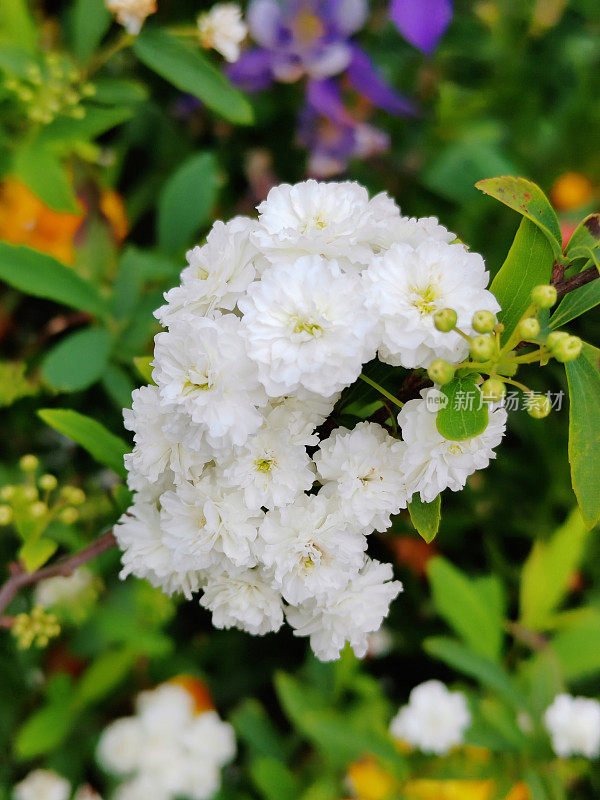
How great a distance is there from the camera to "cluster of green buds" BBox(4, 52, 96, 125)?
838 mm

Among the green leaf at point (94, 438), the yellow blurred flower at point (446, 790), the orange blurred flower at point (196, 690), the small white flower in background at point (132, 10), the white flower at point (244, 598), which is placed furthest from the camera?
the orange blurred flower at point (196, 690)

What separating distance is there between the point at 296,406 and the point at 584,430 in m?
0.21

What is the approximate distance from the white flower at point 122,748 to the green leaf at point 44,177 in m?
0.74

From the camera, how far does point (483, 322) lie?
0.44 metres

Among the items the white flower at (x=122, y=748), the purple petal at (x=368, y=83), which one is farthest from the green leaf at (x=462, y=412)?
the white flower at (x=122, y=748)

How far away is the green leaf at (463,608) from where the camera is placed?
1028 mm

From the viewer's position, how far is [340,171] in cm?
115

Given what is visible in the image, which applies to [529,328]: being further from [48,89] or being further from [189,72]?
[48,89]

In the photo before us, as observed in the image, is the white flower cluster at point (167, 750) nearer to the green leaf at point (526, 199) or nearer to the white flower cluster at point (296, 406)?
the white flower cluster at point (296, 406)

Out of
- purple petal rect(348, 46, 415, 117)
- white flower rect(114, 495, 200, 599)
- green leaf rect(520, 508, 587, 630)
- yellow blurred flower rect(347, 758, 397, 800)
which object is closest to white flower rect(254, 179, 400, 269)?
white flower rect(114, 495, 200, 599)

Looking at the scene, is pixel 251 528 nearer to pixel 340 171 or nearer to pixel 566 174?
pixel 340 171

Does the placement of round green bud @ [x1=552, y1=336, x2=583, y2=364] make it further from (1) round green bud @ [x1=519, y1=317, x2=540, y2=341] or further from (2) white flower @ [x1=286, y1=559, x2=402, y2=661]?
(2) white flower @ [x1=286, y1=559, x2=402, y2=661]

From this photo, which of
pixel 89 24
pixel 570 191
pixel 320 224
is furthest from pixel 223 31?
pixel 570 191

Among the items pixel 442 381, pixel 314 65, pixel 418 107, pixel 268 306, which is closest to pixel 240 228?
pixel 268 306
